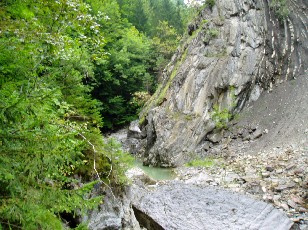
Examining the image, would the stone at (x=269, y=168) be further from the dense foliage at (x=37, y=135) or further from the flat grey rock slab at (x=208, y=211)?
the dense foliage at (x=37, y=135)

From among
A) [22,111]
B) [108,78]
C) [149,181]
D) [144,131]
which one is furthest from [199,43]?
[22,111]

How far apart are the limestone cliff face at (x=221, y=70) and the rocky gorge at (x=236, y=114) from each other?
0.19 feet

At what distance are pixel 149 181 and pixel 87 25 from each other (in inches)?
243

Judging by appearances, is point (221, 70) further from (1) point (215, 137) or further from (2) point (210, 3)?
(2) point (210, 3)

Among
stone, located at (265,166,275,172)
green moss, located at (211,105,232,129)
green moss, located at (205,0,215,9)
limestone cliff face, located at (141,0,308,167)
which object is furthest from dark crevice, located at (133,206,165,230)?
green moss, located at (205,0,215,9)

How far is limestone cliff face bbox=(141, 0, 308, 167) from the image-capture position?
14.5 meters

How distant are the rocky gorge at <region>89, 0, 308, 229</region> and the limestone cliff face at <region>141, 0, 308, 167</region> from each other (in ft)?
0.19

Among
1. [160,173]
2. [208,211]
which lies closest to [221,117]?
[160,173]

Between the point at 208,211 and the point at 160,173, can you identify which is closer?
the point at 208,211

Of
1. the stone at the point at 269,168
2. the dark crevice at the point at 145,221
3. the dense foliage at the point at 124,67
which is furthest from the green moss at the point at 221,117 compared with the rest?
the dense foliage at the point at 124,67

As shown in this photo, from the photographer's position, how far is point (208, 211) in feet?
16.3

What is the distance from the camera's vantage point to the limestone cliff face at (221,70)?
1446 centimetres

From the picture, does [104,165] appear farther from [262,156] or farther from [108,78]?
[108,78]

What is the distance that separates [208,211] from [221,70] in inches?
462
